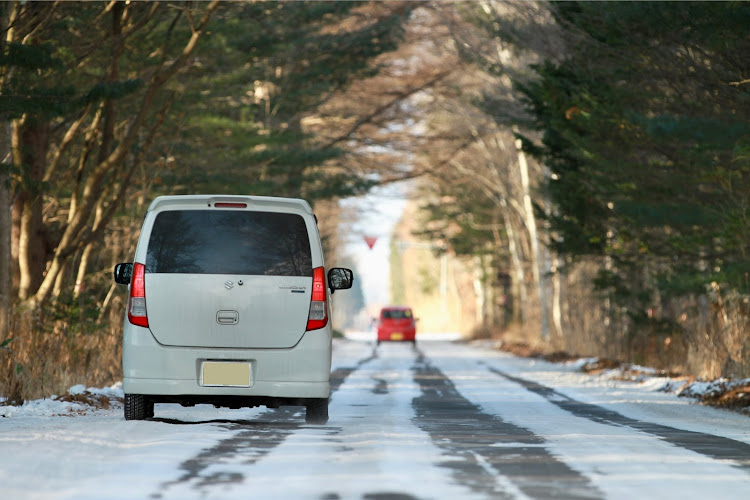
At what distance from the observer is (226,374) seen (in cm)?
1082

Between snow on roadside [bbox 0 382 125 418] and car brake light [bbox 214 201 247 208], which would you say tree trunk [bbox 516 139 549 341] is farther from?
car brake light [bbox 214 201 247 208]

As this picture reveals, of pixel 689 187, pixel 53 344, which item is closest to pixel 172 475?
pixel 53 344

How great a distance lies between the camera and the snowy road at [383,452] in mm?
7195

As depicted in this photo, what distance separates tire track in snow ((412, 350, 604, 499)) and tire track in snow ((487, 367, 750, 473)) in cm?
117

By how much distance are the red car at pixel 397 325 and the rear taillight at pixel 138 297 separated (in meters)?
38.3

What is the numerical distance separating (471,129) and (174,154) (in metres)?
16.7

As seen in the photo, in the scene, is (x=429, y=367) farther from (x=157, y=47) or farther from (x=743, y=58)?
(x=743, y=58)

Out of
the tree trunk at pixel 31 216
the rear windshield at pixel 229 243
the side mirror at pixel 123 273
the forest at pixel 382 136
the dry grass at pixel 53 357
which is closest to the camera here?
the rear windshield at pixel 229 243

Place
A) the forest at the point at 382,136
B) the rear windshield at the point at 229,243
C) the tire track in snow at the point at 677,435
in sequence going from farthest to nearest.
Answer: the forest at the point at 382,136 < the rear windshield at the point at 229,243 < the tire track in snow at the point at 677,435

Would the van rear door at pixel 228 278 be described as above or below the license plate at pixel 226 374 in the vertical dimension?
above

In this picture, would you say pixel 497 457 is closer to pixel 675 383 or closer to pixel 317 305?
pixel 317 305

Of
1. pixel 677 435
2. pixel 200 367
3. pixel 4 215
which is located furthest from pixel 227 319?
pixel 4 215

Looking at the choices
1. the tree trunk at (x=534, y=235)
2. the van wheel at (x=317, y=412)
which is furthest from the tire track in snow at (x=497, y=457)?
the tree trunk at (x=534, y=235)

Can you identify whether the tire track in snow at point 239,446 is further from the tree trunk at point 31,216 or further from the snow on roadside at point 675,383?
the tree trunk at point 31,216
